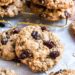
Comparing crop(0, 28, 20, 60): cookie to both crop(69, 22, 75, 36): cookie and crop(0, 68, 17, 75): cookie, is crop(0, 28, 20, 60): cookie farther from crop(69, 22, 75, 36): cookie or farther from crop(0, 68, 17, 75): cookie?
crop(69, 22, 75, 36): cookie

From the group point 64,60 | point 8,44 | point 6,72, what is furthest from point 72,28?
point 6,72

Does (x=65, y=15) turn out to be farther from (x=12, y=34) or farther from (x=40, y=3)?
(x=12, y=34)

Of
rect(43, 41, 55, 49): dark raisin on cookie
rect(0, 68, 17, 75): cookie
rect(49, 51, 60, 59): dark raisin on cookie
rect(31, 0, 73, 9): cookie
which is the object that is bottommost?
rect(0, 68, 17, 75): cookie

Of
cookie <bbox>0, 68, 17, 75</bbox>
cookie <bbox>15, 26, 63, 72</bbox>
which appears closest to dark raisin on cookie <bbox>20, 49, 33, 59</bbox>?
cookie <bbox>15, 26, 63, 72</bbox>

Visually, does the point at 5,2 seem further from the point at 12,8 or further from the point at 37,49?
the point at 37,49

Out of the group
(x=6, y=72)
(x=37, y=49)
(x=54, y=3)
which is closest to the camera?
(x=6, y=72)

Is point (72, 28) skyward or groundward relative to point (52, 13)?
groundward

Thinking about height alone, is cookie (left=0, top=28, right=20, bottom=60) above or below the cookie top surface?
below

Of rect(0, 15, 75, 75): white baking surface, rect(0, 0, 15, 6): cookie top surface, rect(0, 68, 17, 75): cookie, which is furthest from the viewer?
rect(0, 0, 15, 6): cookie top surface
